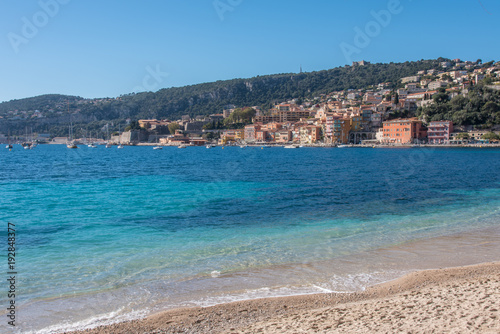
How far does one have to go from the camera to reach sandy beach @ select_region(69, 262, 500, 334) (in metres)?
4.21

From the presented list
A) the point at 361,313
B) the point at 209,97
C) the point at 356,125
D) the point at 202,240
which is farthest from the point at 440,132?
the point at 209,97

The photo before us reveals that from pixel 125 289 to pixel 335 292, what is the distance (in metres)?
3.32

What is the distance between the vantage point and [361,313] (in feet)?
15.4

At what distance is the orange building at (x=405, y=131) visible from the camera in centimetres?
7662

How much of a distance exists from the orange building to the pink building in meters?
2.24

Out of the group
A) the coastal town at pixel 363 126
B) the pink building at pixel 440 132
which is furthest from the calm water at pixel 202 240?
the coastal town at pixel 363 126

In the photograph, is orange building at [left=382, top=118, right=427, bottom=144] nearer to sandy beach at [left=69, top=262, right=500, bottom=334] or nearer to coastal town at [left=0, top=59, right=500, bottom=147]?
coastal town at [left=0, top=59, right=500, bottom=147]

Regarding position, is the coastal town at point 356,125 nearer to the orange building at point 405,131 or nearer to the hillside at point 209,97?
the orange building at point 405,131

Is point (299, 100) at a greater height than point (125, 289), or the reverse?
point (299, 100)

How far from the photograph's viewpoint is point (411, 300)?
508 centimetres

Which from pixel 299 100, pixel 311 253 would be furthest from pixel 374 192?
pixel 299 100

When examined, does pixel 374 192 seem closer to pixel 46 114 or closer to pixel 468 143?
pixel 468 143

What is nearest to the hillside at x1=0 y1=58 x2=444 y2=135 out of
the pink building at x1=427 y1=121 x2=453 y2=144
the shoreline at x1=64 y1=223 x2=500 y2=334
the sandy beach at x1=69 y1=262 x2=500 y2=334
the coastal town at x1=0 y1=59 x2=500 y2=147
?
the coastal town at x1=0 y1=59 x2=500 y2=147

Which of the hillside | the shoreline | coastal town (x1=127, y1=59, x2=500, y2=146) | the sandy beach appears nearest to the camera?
the sandy beach
